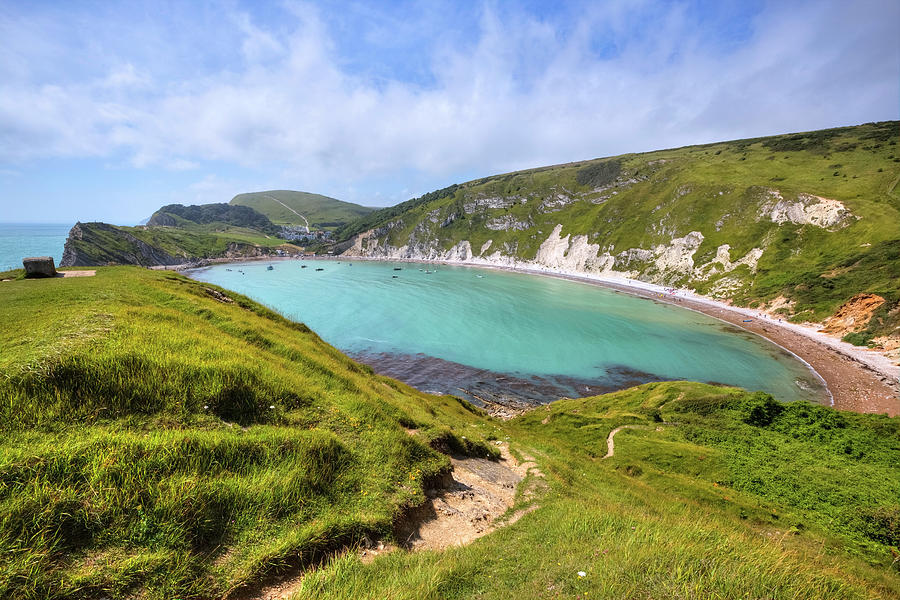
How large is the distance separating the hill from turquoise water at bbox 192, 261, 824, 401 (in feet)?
73.0

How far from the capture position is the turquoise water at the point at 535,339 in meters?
48.8

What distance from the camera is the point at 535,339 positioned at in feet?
216

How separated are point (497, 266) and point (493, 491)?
174m

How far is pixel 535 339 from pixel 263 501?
6315 cm

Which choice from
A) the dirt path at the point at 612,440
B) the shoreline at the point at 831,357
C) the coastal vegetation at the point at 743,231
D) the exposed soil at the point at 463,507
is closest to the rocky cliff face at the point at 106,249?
the coastal vegetation at the point at 743,231

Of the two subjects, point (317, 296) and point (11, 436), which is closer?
point (11, 436)

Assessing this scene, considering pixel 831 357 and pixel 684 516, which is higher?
pixel 684 516

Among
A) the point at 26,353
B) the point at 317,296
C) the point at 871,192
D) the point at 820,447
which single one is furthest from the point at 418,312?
the point at 871,192

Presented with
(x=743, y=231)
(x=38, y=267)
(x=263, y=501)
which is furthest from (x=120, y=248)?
(x=743, y=231)

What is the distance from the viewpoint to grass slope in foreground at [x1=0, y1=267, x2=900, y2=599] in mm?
4621

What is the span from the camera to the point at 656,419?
25.5 m

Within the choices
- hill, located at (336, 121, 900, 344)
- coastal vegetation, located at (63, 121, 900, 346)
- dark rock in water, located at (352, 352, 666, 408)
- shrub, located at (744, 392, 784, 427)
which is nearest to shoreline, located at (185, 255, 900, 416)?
coastal vegetation, located at (63, 121, 900, 346)

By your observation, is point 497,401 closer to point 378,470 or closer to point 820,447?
point 820,447

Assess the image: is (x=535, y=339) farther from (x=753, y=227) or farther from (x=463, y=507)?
(x=753, y=227)
